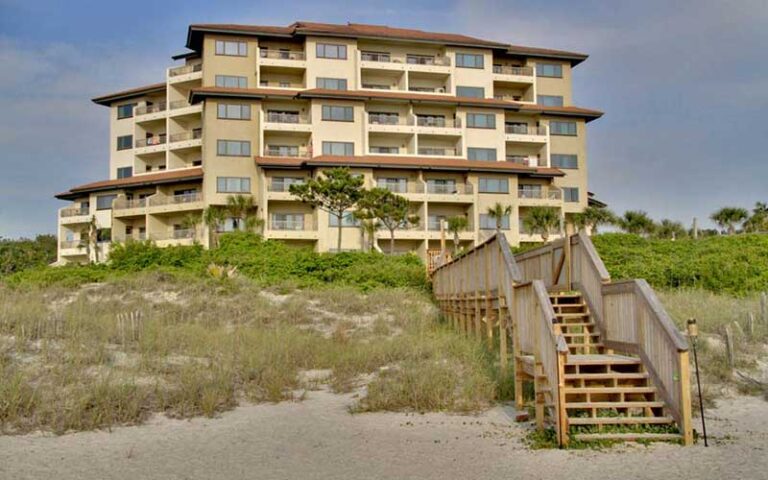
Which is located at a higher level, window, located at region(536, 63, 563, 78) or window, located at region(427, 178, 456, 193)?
window, located at region(536, 63, 563, 78)

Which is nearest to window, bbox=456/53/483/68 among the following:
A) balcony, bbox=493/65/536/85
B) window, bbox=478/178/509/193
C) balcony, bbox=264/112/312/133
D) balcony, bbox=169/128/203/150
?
balcony, bbox=493/65/536/85

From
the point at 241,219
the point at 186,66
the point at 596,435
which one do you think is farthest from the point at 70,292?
the point at 186,66

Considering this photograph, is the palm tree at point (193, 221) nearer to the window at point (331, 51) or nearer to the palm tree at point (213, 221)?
the palm tree at point (213, 221)

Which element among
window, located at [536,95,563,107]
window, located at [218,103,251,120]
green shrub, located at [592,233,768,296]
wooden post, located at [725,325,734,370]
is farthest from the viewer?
window, located at [536,95,563,107]

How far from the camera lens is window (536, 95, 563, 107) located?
65.6 metres

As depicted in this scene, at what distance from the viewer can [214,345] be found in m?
19.9

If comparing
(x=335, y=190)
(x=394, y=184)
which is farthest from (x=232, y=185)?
(x=335, y=190)

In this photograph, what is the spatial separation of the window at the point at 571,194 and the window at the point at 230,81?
1057 inches

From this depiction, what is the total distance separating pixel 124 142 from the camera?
64.9 metres

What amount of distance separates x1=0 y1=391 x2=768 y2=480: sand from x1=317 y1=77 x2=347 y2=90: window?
4735 cm

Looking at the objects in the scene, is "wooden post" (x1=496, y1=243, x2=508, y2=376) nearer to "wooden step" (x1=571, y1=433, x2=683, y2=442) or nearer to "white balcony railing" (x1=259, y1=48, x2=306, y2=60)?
"wooden step" (x1=571, y1=433, x2=683, y2=442)

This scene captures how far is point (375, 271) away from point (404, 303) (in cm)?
805

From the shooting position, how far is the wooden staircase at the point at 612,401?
36.4 feet

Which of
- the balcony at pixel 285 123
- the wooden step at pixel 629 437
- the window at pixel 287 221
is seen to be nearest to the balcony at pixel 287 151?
the balcony at pixel 285 123
